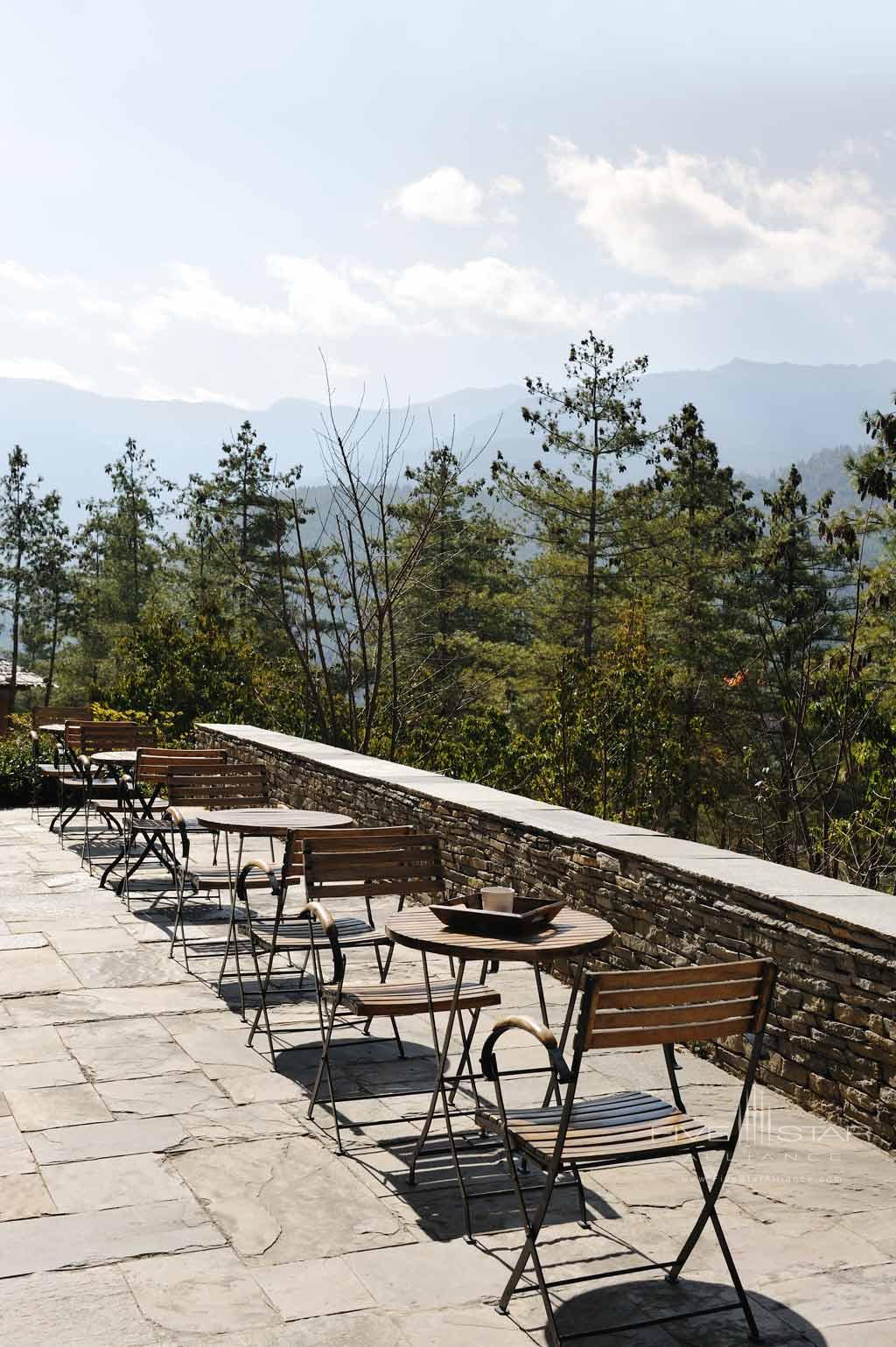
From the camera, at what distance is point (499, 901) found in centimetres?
376

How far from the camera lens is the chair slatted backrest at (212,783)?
7023mm

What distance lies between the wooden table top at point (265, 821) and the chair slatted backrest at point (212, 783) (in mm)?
762

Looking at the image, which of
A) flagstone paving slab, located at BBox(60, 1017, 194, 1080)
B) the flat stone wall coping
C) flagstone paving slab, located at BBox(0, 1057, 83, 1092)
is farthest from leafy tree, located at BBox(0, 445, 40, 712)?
flagstone paving slab, located at BBox(0, 1057, 83, 1092)

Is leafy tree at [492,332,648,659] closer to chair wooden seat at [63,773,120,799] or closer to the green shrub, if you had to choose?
the green shrub

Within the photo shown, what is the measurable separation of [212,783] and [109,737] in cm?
268

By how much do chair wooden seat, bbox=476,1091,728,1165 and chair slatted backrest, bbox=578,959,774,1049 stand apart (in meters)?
0.23

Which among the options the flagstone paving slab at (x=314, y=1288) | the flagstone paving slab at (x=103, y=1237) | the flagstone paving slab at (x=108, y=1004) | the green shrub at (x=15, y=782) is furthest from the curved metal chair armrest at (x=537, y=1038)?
the green shrub at (x=15, y=782)

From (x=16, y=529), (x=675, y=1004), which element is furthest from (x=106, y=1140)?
(x=16, y=529)

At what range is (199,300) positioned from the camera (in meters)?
21.3

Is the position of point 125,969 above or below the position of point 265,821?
below

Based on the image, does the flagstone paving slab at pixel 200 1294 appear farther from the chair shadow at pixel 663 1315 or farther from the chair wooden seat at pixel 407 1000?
the chair wooden seat at pixel 407 1000

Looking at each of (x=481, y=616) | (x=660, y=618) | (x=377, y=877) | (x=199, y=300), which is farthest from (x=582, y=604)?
(x=377, y=877)

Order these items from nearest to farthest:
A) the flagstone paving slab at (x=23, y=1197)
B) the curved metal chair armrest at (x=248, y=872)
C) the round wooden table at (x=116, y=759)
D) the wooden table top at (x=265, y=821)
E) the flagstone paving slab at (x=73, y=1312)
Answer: the flagstone paving slab at (x=73, y=1312) < the flagstone paving slab at (x=23, y=1197) < the curved metal chair armrest at (x=248, y=872) < the wooden table top at (x=265, y=821) < the round wooden table at (x=116, y=759)

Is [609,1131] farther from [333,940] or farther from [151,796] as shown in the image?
[151,796]
